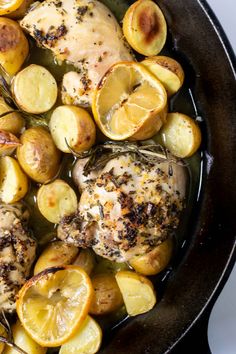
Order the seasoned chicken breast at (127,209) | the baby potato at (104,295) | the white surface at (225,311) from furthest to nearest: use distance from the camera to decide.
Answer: the white surface at (225,311) < the baby potato at (104,295) < the seasoned chicken breast at (127,209)

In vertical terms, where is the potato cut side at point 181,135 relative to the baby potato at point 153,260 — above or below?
above

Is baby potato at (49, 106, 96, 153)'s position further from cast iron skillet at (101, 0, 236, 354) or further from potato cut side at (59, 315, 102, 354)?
potato cut side at (59, 315, 102, 354)

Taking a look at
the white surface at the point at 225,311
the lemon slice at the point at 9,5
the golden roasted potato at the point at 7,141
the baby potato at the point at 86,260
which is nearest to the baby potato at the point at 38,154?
the golden roasted potato at the point at 7,141

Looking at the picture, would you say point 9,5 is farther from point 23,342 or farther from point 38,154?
point 23,342

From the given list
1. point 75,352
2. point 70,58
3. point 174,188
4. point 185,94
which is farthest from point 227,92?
point 75,352

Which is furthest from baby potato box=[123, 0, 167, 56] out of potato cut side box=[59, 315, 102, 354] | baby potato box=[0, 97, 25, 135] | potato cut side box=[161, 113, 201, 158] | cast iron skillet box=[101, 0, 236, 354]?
potato cut side box=[59, 315, 102, 354]

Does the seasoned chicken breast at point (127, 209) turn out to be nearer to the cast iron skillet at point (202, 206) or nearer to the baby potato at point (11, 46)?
the cast iron skillet at point (202, 206)
